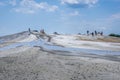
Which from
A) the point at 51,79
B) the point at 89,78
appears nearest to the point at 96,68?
the point at 89,78

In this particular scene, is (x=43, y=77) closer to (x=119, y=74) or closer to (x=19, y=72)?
(x=19, y=72)

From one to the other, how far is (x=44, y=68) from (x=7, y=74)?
229 cm

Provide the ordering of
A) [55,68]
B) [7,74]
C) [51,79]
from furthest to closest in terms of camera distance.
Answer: [55,68] < [7,74] < [51,79]

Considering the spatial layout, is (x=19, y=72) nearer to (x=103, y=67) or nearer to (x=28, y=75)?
(x=28, y=75)

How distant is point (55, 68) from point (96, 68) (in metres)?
2.21

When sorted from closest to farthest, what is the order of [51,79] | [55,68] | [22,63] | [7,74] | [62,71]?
[51,79] < [7,74] < [62,71] < [55,68] < [22,63]

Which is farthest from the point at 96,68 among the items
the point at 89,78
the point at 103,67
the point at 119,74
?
the point at 89,78

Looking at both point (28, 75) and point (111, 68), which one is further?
point (111, 68)

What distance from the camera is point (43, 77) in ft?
36.1

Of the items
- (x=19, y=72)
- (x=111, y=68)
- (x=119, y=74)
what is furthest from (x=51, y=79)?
(x=111, y=68)

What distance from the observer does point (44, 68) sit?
Result: 13.2 metres

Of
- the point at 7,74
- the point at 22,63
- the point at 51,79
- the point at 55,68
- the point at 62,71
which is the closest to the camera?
the point at 51,79

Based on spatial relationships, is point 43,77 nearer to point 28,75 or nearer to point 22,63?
point 28,75

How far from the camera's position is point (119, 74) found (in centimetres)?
1213
